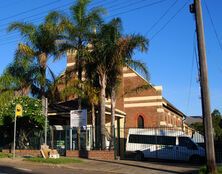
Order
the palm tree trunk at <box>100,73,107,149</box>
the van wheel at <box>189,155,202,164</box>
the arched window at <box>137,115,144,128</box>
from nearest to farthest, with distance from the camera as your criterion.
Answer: the van wheel at <box>189,155,202,164</box>, the palm tree trunk at <box>100,73,107,149</box>, the arched window at <box>137,115,144,128</box>

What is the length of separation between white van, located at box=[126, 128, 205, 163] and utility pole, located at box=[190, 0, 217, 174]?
33.9 feet

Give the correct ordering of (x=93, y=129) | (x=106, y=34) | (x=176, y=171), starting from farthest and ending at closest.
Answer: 1. (x=93, y=129)
2. (x=106, y=34)
3. (x=176, y=171)

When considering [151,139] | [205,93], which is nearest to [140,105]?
[151,139]

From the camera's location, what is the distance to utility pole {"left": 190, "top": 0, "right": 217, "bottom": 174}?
1836 cm

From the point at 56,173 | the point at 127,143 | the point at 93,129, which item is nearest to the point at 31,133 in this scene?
the point at 93,129

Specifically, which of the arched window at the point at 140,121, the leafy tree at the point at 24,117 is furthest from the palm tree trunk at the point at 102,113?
the arched window at the point at 140,121

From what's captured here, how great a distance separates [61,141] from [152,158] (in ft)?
22.0

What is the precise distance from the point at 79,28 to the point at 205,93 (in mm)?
13226

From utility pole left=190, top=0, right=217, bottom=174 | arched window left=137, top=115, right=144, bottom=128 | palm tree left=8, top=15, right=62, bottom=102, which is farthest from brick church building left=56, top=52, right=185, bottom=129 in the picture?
utility pole left=190, top=0, right=217, bottom=174

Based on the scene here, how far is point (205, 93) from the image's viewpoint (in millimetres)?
18719

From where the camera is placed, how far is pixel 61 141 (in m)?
31.9

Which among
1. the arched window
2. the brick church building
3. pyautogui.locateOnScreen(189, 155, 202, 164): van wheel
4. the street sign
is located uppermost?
the brick church building

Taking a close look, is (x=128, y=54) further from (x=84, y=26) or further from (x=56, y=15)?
(x=56, y=15)

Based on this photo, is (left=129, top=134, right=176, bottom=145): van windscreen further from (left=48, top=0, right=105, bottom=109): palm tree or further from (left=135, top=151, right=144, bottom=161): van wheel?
(left=48, top=0, right=105, bottom=109): palm tree
